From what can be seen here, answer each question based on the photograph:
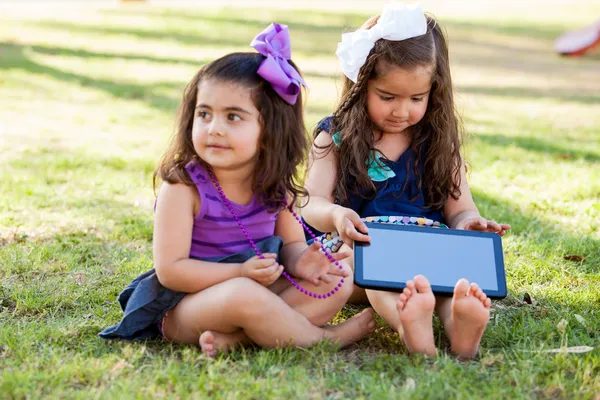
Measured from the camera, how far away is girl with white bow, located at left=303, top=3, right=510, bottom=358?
3.11 m

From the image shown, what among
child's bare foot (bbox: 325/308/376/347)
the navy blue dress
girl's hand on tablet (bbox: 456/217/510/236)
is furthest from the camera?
the navy blue dress

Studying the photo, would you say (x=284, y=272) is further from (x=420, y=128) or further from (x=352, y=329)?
(x=420, y=128)

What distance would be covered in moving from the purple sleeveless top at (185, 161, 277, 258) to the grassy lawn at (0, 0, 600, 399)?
1.21ft

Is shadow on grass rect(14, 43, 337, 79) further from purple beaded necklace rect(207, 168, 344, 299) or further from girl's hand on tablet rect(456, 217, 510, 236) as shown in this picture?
purple beaded necklace rect(207, 168, 344, 299)

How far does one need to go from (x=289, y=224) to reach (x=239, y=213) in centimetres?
23

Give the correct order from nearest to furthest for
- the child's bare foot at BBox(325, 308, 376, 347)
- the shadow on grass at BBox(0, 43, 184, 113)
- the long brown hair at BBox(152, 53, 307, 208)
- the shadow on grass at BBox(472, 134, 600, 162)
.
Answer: the long brown hair at BBox(152, 53, 307, 208), the child's bare foot at BBox(325, 308, 376, 347), the shadow on grass at BBox(472, 134, 600, 162), the shadow on grass at BBox(0, 43, 184, 113)

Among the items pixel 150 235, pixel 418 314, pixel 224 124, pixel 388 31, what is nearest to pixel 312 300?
pixel 418 314

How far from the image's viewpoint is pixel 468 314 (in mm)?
2607

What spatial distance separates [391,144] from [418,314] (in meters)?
0.98

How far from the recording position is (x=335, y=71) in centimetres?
1024

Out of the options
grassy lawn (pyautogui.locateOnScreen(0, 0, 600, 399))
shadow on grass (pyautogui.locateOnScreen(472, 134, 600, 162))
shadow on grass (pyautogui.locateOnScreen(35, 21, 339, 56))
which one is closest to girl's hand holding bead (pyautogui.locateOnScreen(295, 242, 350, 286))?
grassy lawn (pyautogui.locateOnScreen(0, 0, 600, 399))

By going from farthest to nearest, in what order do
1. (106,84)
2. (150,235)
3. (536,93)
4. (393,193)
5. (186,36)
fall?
(186,36), (536,93), (106,84), (150,235), (393,193)

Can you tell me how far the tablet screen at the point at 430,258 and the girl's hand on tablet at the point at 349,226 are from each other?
0.04 m

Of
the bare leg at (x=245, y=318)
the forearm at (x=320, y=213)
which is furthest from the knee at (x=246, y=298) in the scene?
the forearm at (x=320, y=213)
